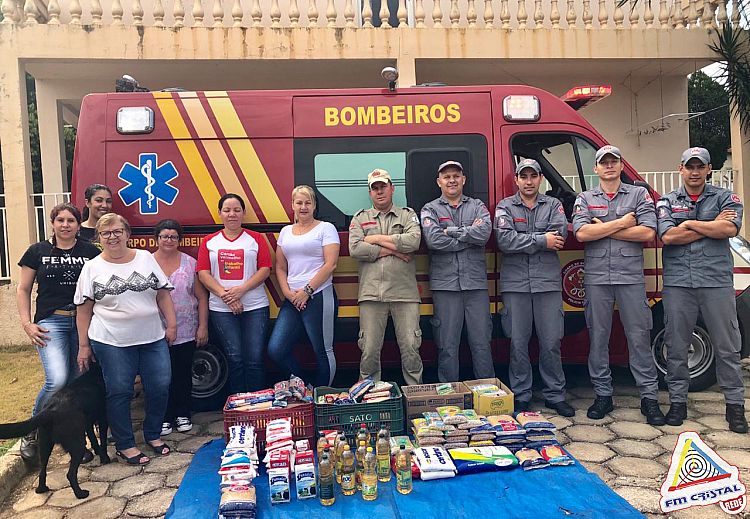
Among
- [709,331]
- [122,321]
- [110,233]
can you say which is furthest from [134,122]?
[709,331]

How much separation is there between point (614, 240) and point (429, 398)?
1.81 m

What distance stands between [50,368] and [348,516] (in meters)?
2.28

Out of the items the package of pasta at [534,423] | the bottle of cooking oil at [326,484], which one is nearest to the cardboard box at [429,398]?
the package of pasta at [534,423]

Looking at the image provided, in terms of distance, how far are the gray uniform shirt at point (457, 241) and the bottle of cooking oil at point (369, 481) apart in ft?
5.22

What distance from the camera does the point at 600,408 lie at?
4289 millimetres

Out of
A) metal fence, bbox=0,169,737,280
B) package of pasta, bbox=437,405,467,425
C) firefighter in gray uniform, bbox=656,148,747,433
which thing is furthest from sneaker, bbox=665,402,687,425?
metal fence, bbox=0,169,737,280

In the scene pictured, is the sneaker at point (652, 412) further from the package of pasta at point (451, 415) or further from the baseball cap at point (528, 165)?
the baseball cap at point (528, 165)

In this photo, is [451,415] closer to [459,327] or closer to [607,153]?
[459,327]

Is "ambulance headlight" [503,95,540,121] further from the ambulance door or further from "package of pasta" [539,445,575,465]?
"package of pasta" [539,445,575,465]

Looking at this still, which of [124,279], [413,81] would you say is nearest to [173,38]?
[413,81]

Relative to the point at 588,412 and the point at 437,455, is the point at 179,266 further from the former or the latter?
the point at 588,412

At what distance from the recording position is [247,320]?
422 cm

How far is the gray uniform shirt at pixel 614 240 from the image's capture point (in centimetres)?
410

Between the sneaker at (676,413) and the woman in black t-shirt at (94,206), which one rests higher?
the woman in black t-shirt at (94,206)
